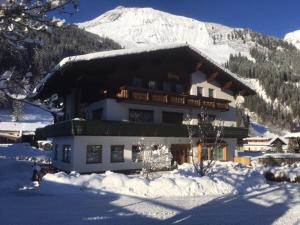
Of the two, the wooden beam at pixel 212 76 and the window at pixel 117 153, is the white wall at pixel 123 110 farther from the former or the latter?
the wooden beam at pixel 212 76

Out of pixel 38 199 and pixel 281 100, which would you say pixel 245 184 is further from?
pixel 281 100

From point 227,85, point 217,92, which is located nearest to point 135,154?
point 217,92

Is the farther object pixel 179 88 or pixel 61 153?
pixel 179 88

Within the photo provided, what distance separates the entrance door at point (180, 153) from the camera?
3094 centimetres

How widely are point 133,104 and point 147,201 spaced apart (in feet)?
51.9

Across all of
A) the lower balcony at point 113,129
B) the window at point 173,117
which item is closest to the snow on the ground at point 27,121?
the window at point 173,117

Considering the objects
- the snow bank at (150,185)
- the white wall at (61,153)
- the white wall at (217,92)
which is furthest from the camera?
the white wall at (217,92)

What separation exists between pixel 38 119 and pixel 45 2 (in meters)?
102

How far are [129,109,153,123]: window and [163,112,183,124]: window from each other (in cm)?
152

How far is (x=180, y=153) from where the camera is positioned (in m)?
31.4

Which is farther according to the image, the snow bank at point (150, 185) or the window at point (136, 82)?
the window at point (136, 82)

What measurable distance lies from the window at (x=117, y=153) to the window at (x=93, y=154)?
3.36ft

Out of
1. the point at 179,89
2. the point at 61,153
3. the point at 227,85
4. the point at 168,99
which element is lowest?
the point at 61,153

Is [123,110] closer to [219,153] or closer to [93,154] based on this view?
[93,154]
